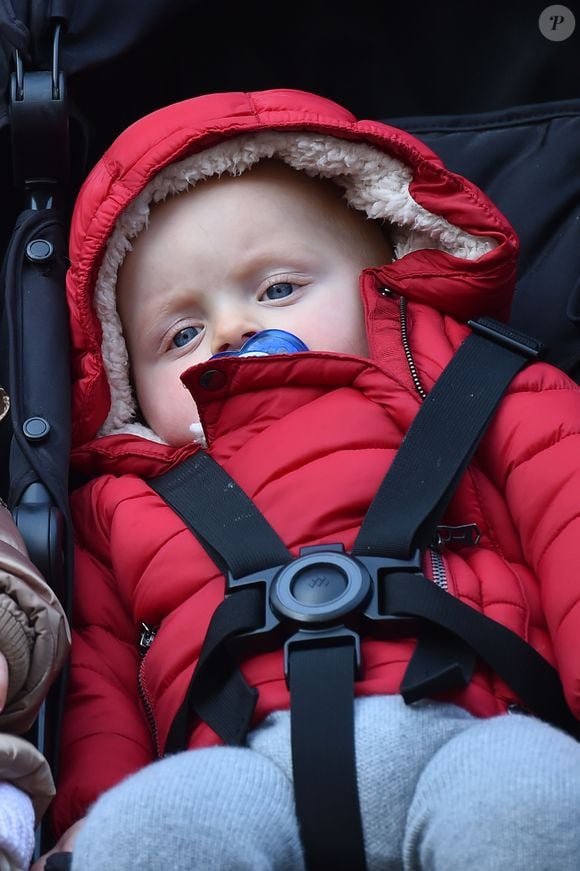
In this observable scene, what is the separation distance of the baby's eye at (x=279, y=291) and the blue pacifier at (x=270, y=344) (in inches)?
3.8

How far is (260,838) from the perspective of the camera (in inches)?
53.3

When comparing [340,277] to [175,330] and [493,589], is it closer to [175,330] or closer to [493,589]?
[175,330]

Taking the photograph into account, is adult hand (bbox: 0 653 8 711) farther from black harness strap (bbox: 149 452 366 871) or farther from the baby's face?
the baby's face

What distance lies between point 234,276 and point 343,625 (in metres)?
0.71

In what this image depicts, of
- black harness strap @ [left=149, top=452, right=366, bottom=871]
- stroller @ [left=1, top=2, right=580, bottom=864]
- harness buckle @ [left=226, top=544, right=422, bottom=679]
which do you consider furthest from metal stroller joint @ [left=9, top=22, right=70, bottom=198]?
harness buckle @ [left=226, top=544, right=422, bottom=679]

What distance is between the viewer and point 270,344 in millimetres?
1992

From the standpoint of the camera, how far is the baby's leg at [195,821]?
1312 millimetres

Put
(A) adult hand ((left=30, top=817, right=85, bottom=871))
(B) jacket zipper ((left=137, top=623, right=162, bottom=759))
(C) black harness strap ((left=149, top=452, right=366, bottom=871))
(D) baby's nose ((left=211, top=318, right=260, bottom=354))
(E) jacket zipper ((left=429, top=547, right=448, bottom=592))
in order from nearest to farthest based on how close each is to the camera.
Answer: (C) black harness strap ((left=149, top=452, right=366, bottom=871)) → (A) adult hand ((left=30, top=817, right=85, bottom=871)) → (E) jacket zipper ((left=429, top=547, right=448, bottom=592)) → (B) jacket zipper ((left=137, top=623, right=162, bottom=759)) → (D) baby's nose ((left=211, top=318, right=260, bottom=354))

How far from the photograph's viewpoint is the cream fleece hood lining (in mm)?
2135

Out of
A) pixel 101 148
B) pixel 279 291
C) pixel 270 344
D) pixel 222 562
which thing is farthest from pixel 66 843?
pixel 101 148

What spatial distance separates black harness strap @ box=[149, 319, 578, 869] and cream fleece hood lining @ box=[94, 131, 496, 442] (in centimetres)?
30

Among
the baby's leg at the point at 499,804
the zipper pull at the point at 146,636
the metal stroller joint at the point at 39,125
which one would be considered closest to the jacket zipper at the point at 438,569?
the baby's leg at the point at 499,804

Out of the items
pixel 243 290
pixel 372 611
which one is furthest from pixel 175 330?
pixel 372 611

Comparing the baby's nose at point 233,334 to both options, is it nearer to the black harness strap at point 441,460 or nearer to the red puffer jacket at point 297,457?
the red puffer jacket at point 297,457
